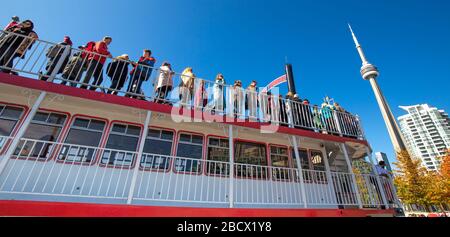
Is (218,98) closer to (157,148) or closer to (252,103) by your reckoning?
(252,103)

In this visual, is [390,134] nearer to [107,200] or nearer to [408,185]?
[408,185]

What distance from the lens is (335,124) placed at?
8.66 metres

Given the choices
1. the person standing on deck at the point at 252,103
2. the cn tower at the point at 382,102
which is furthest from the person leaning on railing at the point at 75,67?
the cn tower at the point at 382,102

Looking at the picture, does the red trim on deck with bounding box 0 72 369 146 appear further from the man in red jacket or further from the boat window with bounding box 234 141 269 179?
the boat window with bounding box 234 141 269 179

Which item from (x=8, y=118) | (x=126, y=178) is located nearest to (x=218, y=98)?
(x=126, y=178)

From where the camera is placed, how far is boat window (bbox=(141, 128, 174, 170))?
6.26 meters

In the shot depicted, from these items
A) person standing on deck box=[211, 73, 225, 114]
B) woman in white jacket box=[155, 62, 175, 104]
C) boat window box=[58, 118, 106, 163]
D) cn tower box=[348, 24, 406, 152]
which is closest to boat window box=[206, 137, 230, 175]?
person standing on deck box=[211, 73, 225, 114]

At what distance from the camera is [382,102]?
4909 centimetres

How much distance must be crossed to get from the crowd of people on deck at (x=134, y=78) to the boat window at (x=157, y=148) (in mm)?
1148

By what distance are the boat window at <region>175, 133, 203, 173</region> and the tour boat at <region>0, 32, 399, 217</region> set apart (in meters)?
0.03
